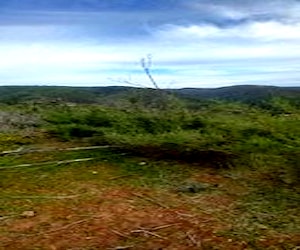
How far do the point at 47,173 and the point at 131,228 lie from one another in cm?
199

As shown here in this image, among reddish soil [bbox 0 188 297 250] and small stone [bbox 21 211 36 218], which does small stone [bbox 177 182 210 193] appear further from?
small stone [bbox 21 211 36 218]

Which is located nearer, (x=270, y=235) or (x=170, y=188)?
(x=270, y=235)

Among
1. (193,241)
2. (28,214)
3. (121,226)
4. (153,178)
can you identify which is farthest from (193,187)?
(28,214)

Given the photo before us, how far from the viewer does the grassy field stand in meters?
4.77

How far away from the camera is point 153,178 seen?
6.35m

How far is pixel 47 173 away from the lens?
6.61m

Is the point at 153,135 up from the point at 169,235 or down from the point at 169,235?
up

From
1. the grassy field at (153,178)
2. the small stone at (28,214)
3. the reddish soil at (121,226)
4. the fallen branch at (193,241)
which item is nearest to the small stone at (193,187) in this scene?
the grassy field at (153,178)

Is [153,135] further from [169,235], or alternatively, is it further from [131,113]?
[169,235]

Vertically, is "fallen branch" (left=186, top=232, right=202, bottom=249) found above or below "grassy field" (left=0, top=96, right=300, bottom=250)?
below

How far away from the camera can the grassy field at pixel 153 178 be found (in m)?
4.77

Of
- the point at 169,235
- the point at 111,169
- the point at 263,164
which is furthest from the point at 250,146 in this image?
the point at 169,235

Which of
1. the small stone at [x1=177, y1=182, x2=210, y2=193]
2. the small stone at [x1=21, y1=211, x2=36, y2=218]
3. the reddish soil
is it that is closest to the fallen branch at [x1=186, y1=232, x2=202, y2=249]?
the reddish soil

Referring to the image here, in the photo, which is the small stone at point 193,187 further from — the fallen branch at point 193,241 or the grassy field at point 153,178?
the fallen branch at point 193,241
